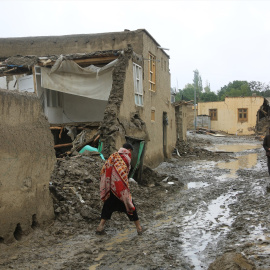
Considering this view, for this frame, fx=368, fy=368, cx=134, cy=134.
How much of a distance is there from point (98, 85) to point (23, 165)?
28.7ft

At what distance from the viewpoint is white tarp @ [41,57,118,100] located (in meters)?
13.5

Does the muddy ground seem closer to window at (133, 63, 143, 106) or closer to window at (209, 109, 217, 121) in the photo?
window at (133, 63, 143, 106)

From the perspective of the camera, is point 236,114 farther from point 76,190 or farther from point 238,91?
point 76,190

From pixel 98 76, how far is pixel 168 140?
687cm

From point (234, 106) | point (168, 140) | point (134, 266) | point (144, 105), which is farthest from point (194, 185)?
point (234, 106)

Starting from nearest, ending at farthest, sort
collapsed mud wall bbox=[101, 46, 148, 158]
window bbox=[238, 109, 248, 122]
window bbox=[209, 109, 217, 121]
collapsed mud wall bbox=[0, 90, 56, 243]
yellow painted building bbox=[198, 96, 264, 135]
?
collapsed mud wall bbox=[0, 90, 56, 243], collapsed mud wall bbox=[101, 46, 148, 158], yellow painted building bbox=[198, 96, 264, 135], window bbox=[238, 109, 248, 122], window bbox=[209, 109, 217, 121]

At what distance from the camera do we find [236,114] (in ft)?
145

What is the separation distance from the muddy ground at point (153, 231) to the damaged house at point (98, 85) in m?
2.07

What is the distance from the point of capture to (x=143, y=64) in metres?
14.5

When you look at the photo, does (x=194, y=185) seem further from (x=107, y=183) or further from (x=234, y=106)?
(x=234, y=106)

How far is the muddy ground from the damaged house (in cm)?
207

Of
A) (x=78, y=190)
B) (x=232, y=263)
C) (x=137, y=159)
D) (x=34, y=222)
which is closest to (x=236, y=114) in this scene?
(x=137, y=159)

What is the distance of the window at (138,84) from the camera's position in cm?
1347

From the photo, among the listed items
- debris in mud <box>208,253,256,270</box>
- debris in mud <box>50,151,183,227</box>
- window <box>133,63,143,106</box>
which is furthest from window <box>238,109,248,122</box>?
debris in mud <box>208,253,256,270</box>
